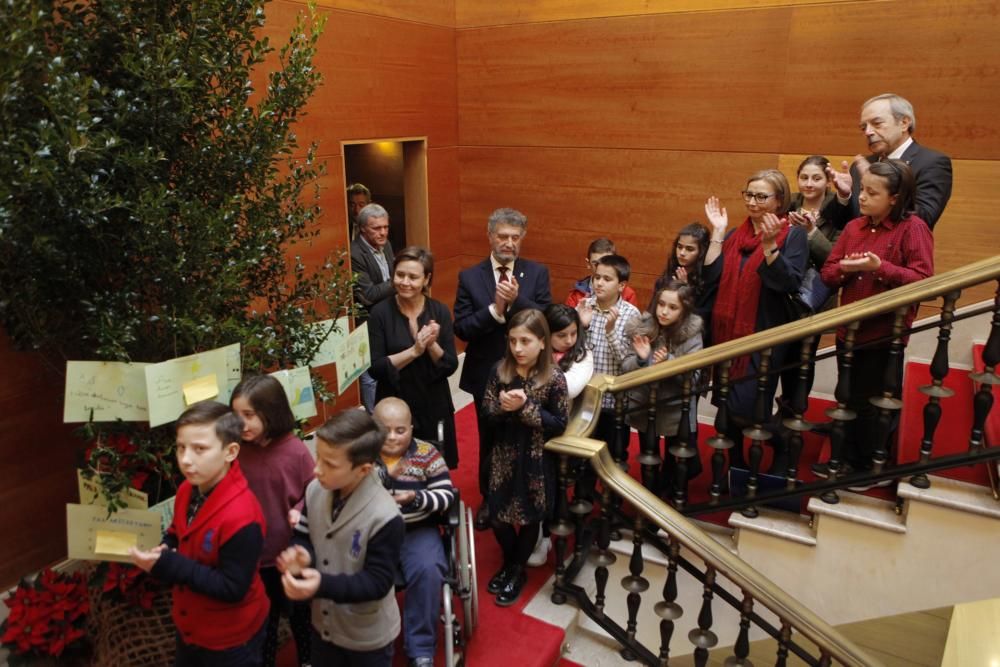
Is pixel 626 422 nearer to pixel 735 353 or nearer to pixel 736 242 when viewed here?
pixel 735 353

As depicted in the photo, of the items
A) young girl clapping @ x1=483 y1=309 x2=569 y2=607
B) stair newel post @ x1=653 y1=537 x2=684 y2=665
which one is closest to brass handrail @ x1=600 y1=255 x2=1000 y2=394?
young girl clapping @ x1=483 y1=309 x2=569 y2=607

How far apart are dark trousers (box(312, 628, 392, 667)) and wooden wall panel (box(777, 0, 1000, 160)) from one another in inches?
157

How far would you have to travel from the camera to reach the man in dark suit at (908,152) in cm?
311

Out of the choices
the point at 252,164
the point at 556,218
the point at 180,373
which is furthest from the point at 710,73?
Result: the point at 180,373

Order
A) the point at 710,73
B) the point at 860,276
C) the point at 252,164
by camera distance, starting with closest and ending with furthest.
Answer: the point at 252,164 < the point at 860,276 < the point at 710,73

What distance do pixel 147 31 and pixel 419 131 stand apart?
11.1 ft

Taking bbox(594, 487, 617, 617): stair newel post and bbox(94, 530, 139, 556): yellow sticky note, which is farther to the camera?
bbox(594, 487, 617, 617): stair newel post

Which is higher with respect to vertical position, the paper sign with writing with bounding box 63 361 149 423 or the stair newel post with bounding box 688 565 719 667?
the paper sign with writing with bounding box 63 361 149 423

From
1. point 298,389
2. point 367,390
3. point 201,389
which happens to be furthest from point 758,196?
point 201,389

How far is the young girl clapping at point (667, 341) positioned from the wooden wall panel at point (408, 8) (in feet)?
9.43

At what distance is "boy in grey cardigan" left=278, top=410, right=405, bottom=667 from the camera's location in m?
1.95

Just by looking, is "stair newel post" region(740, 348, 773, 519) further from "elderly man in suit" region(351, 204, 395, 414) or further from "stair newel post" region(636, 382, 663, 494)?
"elderly man in suit" region(351, 204, 395, 414)

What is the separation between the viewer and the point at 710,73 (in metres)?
4.85

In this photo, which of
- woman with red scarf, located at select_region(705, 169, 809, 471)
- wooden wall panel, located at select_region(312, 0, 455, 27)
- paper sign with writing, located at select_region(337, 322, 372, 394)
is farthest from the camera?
wooden wall panel, located at select_region(312, 0, 455, 27)
